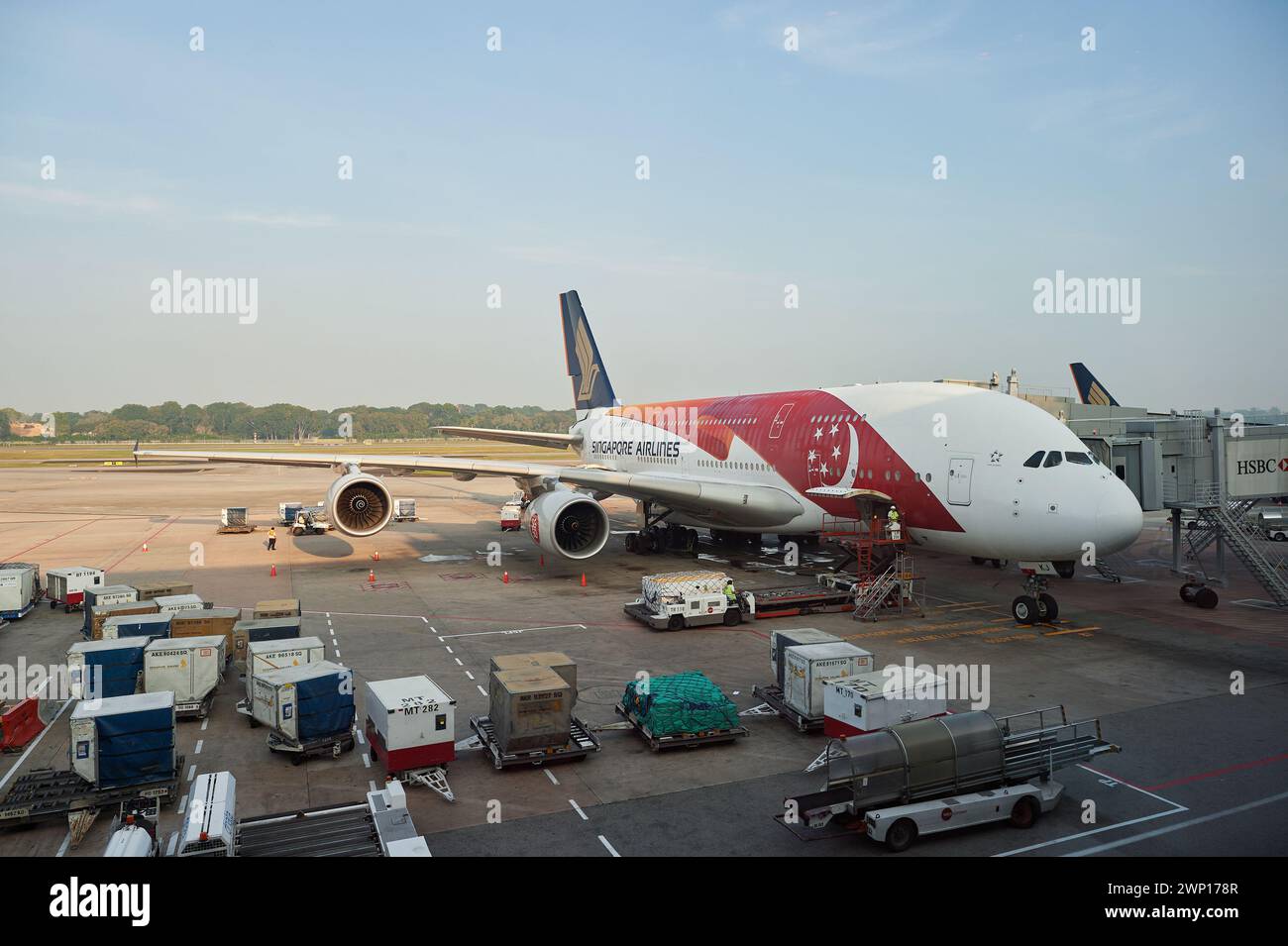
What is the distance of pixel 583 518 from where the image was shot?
27.3 metres

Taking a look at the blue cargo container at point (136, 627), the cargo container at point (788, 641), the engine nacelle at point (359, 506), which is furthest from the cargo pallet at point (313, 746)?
the engine nacelle at point (359, 506)

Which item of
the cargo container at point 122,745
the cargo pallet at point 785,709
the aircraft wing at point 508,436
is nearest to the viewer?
the cargo container at point 122,745

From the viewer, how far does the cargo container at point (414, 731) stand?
39.4ft

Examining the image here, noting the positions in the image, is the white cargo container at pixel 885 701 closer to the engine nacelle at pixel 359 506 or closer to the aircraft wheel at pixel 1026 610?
the aircraft wheel at pixel 1026 610

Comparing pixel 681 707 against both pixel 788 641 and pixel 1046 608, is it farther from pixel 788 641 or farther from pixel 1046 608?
pixel 1046 608

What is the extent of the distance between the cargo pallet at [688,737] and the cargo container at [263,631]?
322 inches

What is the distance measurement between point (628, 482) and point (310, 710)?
17.4 metres

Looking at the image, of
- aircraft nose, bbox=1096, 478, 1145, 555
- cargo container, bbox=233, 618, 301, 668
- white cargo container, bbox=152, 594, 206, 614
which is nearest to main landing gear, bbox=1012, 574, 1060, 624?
aircraft nose, bbox=1096, 478, 1145, 555

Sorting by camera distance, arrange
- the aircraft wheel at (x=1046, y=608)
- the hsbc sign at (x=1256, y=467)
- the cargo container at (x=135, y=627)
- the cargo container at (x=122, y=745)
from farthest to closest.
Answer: the hsbc sign at (x=1256, y=467) < the aircraft wheel at (x=1046, y=608) < the cargo container at (x=135, y=627) < the cargo container at (x=122, y=745)

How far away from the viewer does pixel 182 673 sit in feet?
49.3

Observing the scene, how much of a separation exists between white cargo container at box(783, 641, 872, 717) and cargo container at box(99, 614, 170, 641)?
1313 cm

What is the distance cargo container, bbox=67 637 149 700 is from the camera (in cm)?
1512

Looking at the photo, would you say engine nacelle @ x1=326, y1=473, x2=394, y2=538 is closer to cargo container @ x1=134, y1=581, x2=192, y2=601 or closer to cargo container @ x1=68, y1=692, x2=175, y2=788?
cargo container @ x1=134, y1=581, x2=192, y2=601
